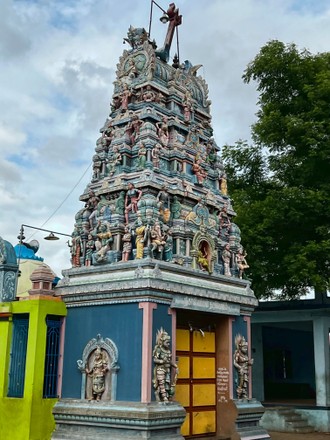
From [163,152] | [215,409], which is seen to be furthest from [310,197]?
[215,409]

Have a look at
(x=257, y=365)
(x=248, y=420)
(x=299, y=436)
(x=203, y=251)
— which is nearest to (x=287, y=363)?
(x=257, y=365)

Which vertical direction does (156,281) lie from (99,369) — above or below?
above

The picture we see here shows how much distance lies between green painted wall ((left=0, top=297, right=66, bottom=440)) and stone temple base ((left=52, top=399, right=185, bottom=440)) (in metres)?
0.30

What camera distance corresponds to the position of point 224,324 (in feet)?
45.2

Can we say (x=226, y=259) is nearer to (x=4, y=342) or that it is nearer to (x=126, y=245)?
(x=126, y=245)

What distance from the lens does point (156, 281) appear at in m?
11.4

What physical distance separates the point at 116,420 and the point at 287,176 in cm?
1297

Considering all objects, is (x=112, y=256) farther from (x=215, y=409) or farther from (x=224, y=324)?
(x=215, y=409)

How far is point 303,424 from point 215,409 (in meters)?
5.88

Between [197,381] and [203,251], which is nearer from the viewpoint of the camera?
[197,381]

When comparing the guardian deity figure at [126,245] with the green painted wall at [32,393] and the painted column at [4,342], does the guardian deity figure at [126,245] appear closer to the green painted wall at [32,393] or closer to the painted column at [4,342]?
the green painted wall at [32,393]

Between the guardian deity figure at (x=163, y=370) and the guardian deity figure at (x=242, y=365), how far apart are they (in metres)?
2.51

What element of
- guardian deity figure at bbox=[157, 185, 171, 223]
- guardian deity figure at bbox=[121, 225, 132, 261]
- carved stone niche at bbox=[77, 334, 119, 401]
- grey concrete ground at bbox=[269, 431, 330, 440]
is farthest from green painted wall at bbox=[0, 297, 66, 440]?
grey concrete ground at bbox=[269, 431, 330, 440]

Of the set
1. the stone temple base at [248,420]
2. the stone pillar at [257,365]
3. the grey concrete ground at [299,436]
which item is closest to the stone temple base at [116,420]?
the stone temple base at [248,420]
